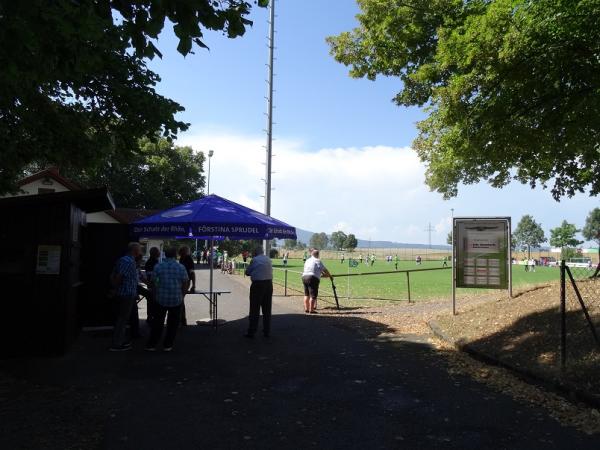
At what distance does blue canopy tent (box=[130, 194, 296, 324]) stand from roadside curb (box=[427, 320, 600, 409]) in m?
4.03

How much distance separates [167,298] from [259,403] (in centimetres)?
328

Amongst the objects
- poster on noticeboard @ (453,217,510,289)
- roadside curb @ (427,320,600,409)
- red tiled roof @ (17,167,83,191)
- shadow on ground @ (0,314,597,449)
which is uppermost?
red tiled roof @ (17,167,83,191)

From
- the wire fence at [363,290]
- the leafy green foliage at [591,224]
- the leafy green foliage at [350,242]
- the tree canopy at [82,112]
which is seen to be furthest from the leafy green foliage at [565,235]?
the tree canopy at [82,112]

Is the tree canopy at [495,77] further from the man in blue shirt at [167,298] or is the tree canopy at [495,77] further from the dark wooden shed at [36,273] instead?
the dark wooden shed at [36,273]

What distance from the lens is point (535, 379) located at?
20.5 ft

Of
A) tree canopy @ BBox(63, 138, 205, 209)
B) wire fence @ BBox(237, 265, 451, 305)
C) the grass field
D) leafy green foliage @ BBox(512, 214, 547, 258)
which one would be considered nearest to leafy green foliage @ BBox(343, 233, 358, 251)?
leafy green foliage @ BBox(512, 214, 547, 258)

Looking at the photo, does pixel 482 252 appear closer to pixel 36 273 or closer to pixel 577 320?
pixel 577 320

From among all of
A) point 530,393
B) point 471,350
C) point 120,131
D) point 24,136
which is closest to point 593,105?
point 471,350

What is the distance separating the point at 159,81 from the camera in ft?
32.8

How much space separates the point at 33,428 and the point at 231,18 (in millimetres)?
4133

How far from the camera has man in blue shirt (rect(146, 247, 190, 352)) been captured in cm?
821

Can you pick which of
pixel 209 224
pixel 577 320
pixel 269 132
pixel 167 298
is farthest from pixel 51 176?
pixel 577 320

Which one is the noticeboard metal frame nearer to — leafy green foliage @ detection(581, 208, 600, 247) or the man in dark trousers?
the man in dark trousers

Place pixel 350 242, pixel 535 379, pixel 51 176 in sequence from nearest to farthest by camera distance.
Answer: pixel 535 379, pixel 51 176, pixel 350 242
